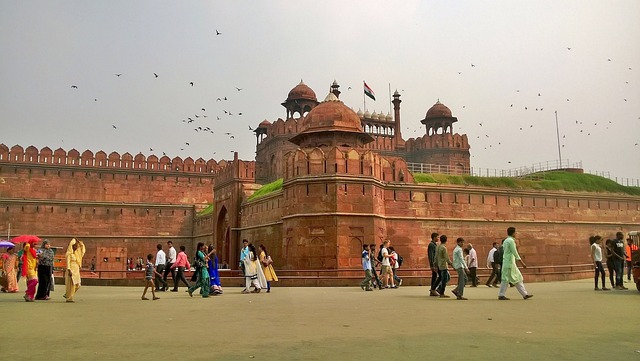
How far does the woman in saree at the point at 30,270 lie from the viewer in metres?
10.0

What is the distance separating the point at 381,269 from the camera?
45.7 feet

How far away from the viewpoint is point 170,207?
36.8m

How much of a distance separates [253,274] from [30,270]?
15.4 feet

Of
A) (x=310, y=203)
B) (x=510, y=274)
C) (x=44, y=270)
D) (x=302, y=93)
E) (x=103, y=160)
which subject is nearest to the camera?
(x=510, y=274)

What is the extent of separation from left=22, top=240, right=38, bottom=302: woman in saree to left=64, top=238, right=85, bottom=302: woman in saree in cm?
68

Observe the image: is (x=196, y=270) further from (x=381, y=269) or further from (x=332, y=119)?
(x=332, y=119)

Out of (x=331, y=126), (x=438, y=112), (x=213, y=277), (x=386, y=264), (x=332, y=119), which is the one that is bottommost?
(x=213, y=277)

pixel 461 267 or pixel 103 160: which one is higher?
pixel 103 160

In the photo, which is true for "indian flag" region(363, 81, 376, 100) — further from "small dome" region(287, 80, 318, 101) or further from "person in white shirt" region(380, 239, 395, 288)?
"person in white shirt" region(380, 239, 395, 288)

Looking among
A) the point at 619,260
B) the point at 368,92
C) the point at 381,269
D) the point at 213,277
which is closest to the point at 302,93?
the point at 368,92

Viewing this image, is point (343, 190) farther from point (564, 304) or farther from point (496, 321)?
point (496, 321)

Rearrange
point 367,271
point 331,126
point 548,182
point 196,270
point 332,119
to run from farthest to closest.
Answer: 1. point 548,182
2. point 332,119
3. point 331,126
4. point 367,271
5. point 196,270

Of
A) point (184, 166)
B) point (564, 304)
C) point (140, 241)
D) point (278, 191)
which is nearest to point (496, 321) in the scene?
point (564, 304)

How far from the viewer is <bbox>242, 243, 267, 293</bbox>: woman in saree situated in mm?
12711
